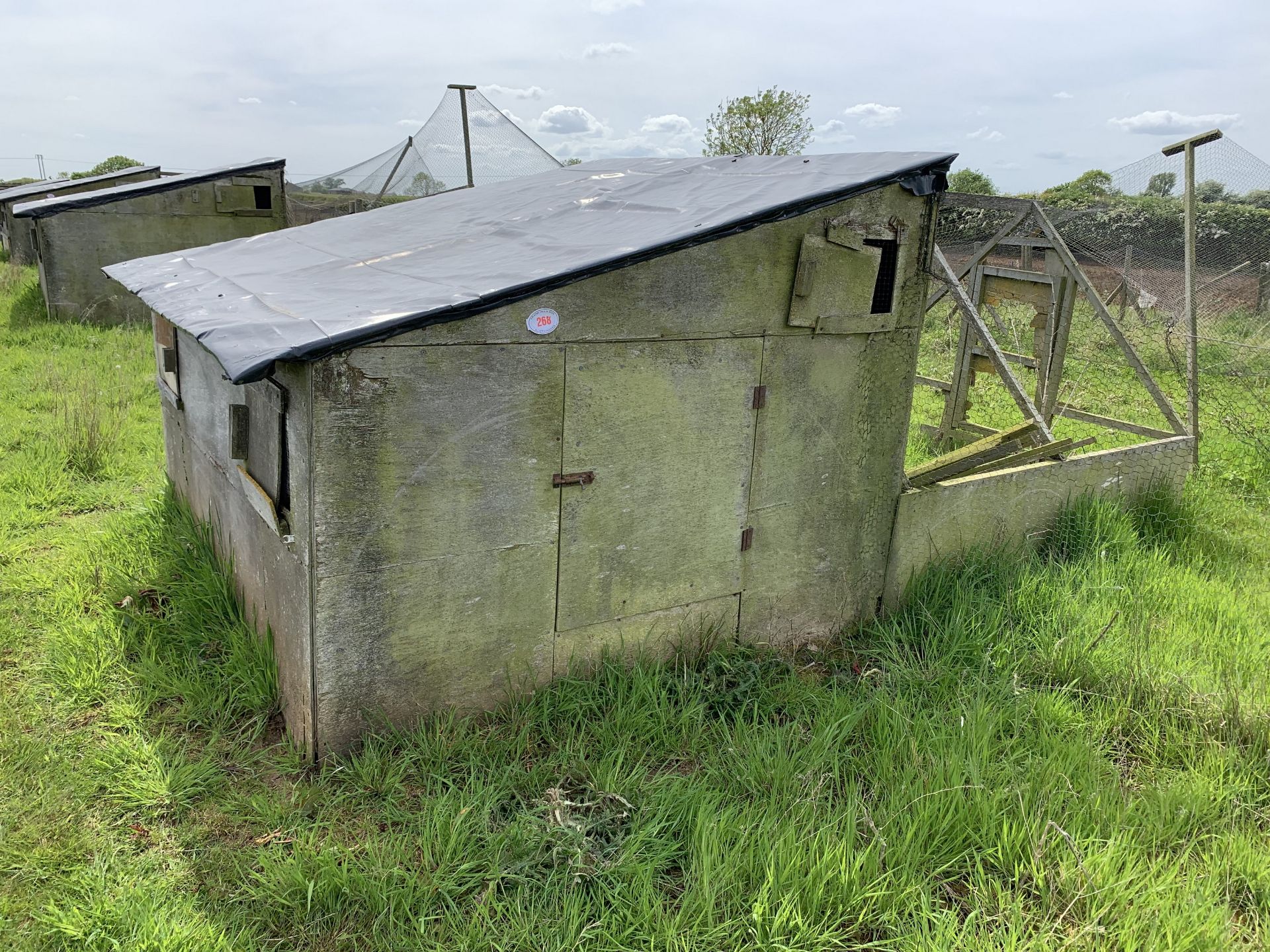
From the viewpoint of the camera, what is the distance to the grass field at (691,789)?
2.78 m

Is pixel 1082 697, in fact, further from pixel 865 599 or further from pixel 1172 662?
pixel 865 599

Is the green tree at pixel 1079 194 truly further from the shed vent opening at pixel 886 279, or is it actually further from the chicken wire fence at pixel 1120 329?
the shed vent opening at pixel 886 279

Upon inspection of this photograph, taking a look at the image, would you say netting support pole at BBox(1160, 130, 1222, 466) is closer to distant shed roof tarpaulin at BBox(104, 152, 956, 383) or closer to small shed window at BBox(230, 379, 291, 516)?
distant shed roof tarpaulin at BBox(104, 152, 956, 383)

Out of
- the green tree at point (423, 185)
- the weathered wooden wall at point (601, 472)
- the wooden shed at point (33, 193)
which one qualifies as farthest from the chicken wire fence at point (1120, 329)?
the wooden shed at point (33, 193)

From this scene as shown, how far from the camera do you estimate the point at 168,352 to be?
5023 mm

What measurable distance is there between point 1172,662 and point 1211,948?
1690 millimetres

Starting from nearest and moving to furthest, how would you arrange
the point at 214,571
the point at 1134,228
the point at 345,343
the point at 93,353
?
1. the point at 345,343
2. the point at 214,571
3. the point at 93,353
4. the point at 1134,228

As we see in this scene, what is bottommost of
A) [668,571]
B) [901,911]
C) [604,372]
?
[901,911]

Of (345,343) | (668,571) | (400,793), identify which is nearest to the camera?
(345,343)

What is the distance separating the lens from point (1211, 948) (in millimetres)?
2725

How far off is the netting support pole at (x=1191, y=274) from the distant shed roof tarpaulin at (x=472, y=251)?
11.1 feet

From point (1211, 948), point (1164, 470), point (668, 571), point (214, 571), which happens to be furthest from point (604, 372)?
point (1164, 470)

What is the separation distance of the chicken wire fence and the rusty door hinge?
289 cm

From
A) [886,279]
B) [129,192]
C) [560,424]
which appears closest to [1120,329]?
[886,279]
